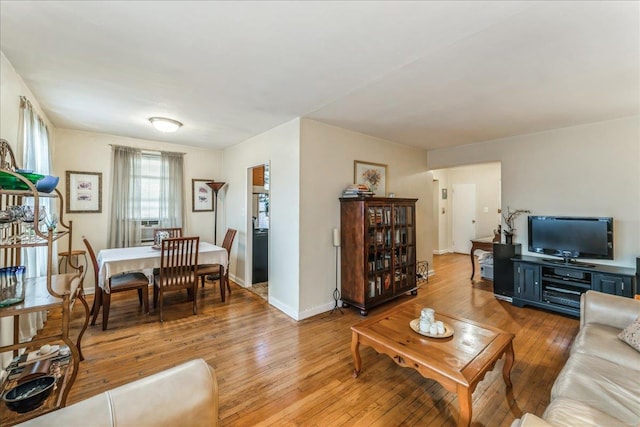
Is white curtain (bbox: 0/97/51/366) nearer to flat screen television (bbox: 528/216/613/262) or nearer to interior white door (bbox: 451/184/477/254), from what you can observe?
flat screen television (bbox: 528/216/613/262)

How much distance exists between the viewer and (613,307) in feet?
6.74

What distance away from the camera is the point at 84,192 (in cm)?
404

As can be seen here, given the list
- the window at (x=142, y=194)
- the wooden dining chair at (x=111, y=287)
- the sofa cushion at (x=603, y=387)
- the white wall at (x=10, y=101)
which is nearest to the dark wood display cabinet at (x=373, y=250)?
the sofa cushion at (x=603, y=387)

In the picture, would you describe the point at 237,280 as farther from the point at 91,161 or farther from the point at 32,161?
the point at 32,161

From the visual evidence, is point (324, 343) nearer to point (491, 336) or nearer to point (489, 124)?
point (491, 336)

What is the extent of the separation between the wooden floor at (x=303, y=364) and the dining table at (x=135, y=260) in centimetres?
55

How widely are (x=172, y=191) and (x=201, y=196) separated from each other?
50cm

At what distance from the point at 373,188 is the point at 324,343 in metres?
2.35

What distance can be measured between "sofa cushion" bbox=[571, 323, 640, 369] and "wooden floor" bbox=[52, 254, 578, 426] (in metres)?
0.45

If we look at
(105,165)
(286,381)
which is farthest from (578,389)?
(105,165)

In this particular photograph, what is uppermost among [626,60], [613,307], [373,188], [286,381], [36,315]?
[626,60]

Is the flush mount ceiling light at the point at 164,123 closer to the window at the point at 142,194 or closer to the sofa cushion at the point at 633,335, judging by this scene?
the window at the point at 142,194

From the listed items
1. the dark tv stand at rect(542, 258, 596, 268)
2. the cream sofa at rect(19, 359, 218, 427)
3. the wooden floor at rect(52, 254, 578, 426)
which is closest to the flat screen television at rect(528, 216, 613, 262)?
the dark tv stand at rect(542, 258, 596, 268)

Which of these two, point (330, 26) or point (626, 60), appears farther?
point (626, 60)
